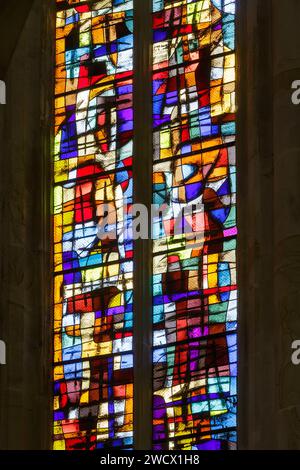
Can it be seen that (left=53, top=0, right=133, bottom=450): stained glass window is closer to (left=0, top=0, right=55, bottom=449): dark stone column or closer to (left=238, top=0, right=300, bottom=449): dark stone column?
(left=0, top=0, right=55, bottom=449): dark stone column

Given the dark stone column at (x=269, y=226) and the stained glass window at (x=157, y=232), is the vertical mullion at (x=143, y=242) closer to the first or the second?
the stained glass window at (x=157, y=232)

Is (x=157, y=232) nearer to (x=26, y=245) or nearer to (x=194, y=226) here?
(x=194, y=226)

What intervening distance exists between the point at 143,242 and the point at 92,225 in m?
0.56

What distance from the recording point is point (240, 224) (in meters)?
31.5

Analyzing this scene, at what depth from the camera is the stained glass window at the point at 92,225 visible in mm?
32219

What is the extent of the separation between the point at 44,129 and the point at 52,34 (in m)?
0.83

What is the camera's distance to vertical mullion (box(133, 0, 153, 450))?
31906 mm

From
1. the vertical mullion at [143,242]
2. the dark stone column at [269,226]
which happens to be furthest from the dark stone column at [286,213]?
the vertical mullion at [143,242]

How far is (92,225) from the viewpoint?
3278cm
